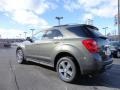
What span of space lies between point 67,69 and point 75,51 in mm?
674

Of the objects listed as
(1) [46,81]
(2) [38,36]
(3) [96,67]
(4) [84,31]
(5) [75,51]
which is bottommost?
(1) [46,81]

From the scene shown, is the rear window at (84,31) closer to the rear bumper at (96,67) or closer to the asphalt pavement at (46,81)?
the rear bumper at (96,67)

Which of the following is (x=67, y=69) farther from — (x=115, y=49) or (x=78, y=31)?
(x=115, y=49)

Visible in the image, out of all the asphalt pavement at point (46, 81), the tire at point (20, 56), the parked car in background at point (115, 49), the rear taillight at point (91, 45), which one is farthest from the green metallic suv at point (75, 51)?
the parked car in background at point (115, 49)

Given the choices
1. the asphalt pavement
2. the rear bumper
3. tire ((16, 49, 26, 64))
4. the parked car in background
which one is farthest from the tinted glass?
the parked car in background

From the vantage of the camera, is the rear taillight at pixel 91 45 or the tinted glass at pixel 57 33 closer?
the rear taillight at pixel 91 45

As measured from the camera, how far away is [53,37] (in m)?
7.62

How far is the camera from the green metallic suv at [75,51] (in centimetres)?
638

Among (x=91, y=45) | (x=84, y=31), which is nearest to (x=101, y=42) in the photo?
(x=91, y=45)

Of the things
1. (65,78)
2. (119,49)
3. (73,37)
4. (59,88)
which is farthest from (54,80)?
(119,49)

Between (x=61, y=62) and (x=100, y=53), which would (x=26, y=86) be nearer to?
(x=61, y=62)

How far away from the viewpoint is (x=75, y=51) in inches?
258

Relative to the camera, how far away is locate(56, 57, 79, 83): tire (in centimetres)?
659

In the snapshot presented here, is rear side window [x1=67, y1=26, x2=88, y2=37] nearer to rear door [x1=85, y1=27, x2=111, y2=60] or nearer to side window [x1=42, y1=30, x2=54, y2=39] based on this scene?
rear door [x1=85, y1=27, x2=111, y2=60]
